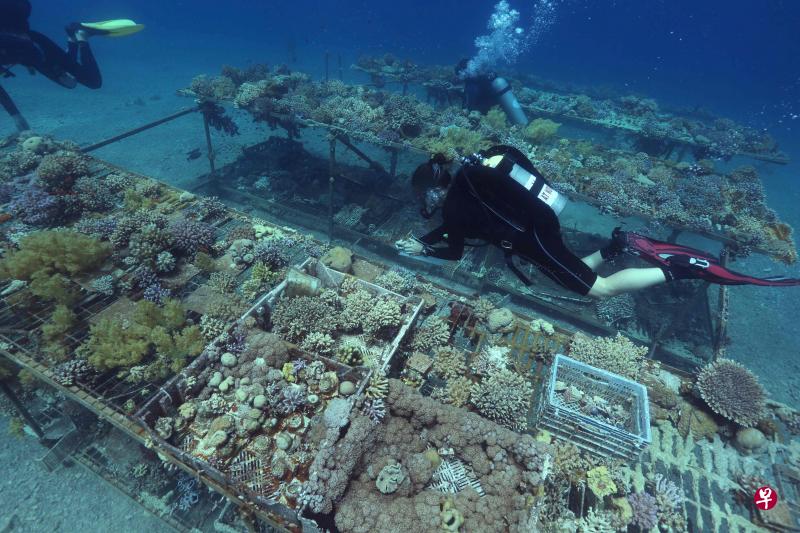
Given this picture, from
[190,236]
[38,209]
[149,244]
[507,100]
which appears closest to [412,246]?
[190,236]

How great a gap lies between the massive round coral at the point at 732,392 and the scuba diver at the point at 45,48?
1882cm

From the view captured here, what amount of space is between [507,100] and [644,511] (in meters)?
15.1

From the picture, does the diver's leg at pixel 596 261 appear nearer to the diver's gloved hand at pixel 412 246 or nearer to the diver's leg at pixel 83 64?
the diver's gloved hand at pixel 412 246

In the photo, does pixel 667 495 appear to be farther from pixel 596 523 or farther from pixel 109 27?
pixel 109 27

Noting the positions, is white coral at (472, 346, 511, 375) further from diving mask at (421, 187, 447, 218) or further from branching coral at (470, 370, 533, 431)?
diving mask at (421, 187, 447, 218)

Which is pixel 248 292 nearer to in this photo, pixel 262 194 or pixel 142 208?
pixel 142 208

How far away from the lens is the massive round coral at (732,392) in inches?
210

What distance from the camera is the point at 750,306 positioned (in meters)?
13.3

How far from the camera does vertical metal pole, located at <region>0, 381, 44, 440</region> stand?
656cm

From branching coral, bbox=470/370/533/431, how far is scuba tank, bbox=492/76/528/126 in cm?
1361

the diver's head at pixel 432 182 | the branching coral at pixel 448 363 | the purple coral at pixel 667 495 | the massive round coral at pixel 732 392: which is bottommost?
the purple coral at pixel 667 495

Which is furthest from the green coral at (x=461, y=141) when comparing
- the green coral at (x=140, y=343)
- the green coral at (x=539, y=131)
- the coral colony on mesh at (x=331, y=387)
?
the green coral at (x=140, y=343)

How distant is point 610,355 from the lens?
18.7ft

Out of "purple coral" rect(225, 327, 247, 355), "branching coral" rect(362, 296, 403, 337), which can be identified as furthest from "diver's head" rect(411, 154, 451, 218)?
"purple coral" rect(225, 327, 247, 355)
